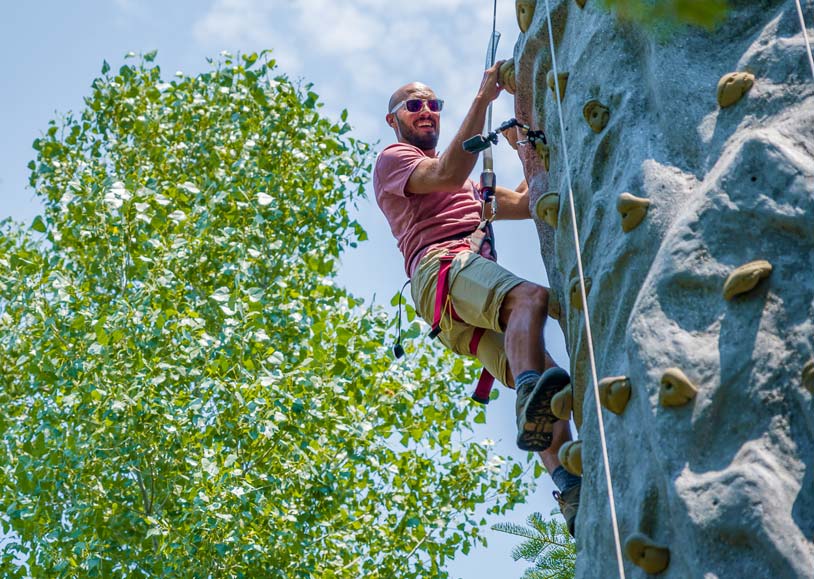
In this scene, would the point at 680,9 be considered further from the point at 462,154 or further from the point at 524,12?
the point at 462,154

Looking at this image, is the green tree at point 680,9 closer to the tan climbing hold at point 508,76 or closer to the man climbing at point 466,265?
the man climbing at point 466,265

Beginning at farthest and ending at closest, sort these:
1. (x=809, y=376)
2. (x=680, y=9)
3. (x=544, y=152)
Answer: (x=544, y=152), (x=809, y=376), (x=680, y=9)

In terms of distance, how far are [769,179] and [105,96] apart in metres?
9.90

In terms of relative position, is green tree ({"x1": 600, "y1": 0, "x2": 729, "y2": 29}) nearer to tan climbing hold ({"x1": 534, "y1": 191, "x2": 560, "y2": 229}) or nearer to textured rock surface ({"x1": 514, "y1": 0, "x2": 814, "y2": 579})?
textured rock surface ({"x1": 514, "y1": 0, "x2": 814, "y2": 579})

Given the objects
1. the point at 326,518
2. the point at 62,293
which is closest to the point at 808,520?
the point at 326,518

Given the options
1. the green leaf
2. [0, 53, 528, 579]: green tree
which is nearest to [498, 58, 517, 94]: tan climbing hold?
[0, 53, 528, 579]: green tree

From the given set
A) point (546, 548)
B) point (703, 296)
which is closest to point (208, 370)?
point (546, 548)

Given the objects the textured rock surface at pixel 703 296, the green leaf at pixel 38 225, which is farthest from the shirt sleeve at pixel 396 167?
the green leaf at pixel 38 225

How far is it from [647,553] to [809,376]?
Result: 566 mm

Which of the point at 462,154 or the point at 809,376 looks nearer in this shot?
the point at 809,376

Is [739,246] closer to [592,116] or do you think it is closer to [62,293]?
[592,116]

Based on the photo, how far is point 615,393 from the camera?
3.08 m

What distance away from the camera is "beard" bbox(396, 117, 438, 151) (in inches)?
234

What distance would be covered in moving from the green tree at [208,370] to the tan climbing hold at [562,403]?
5.02 m
